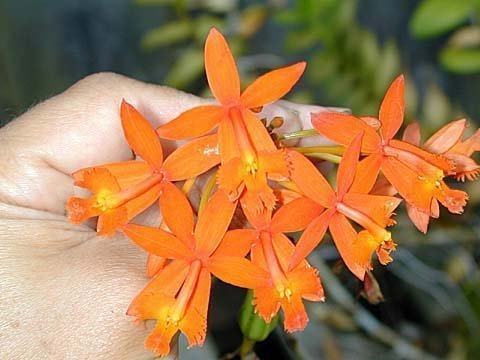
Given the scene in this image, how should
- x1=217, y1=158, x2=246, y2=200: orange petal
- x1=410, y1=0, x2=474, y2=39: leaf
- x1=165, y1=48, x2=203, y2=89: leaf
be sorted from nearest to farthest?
x1=217, y1=158, x2=246, y2=200: orange petal → x1=410, y1=0, x2=474, y2=39: leaf → x1=165, y1=48, x2=203, y2=89: leaf

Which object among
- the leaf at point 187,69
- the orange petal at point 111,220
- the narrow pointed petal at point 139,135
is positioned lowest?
the leaf at point 187,69

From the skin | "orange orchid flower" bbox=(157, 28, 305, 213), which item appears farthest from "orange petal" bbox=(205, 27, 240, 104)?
the skin

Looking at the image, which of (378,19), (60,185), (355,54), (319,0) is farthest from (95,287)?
(378,19)

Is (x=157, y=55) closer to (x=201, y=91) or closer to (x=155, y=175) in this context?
(x=201, y=91)

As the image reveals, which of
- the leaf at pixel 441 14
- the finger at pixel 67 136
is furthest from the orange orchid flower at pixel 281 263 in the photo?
the leaf at pixel 441 14

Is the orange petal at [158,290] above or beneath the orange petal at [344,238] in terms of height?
beneath

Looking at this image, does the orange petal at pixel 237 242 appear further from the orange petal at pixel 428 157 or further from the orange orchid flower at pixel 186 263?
the orange petal at pixel 428 157

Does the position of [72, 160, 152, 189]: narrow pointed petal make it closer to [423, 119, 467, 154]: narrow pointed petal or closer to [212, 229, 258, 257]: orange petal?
[212, 229, 258, 257]: orange petal
